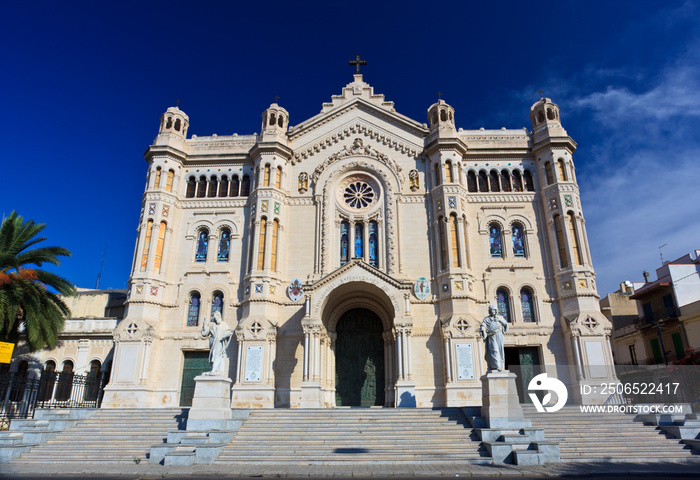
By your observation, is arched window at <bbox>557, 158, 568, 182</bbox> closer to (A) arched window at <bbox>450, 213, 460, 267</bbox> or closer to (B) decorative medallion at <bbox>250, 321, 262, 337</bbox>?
(A) arched window at <bbox>450, 213, 460, 267</bbox>

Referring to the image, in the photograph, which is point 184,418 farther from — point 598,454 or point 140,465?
point 598,454

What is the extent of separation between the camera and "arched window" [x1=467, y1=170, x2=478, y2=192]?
2891 centimetres

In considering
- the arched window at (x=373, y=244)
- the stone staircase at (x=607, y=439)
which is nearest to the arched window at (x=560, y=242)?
the stone staircase at (x=607, y=439)

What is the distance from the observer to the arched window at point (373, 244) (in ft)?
88.8

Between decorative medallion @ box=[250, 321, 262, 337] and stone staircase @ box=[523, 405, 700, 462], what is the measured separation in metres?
13.9

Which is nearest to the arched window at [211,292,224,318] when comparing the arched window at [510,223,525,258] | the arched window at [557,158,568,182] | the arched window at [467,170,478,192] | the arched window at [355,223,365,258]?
the arched window at [355,223,365,258]

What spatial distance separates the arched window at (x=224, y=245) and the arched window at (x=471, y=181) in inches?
616

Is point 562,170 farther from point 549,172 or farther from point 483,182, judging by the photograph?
point 483,182

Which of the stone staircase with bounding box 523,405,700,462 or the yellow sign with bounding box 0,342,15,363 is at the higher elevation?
the yellow sign with bounding box 0,342,15,363

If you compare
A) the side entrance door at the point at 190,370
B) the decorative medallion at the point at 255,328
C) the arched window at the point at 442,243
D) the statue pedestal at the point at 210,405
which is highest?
the arched window at the point at 442,243

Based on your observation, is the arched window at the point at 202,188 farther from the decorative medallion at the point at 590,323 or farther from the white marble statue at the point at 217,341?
the decorative medallion at the point at 590,323

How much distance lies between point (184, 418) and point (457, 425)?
10567mm

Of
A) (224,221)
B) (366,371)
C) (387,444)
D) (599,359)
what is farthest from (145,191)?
(599,359)

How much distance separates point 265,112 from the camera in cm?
3009
